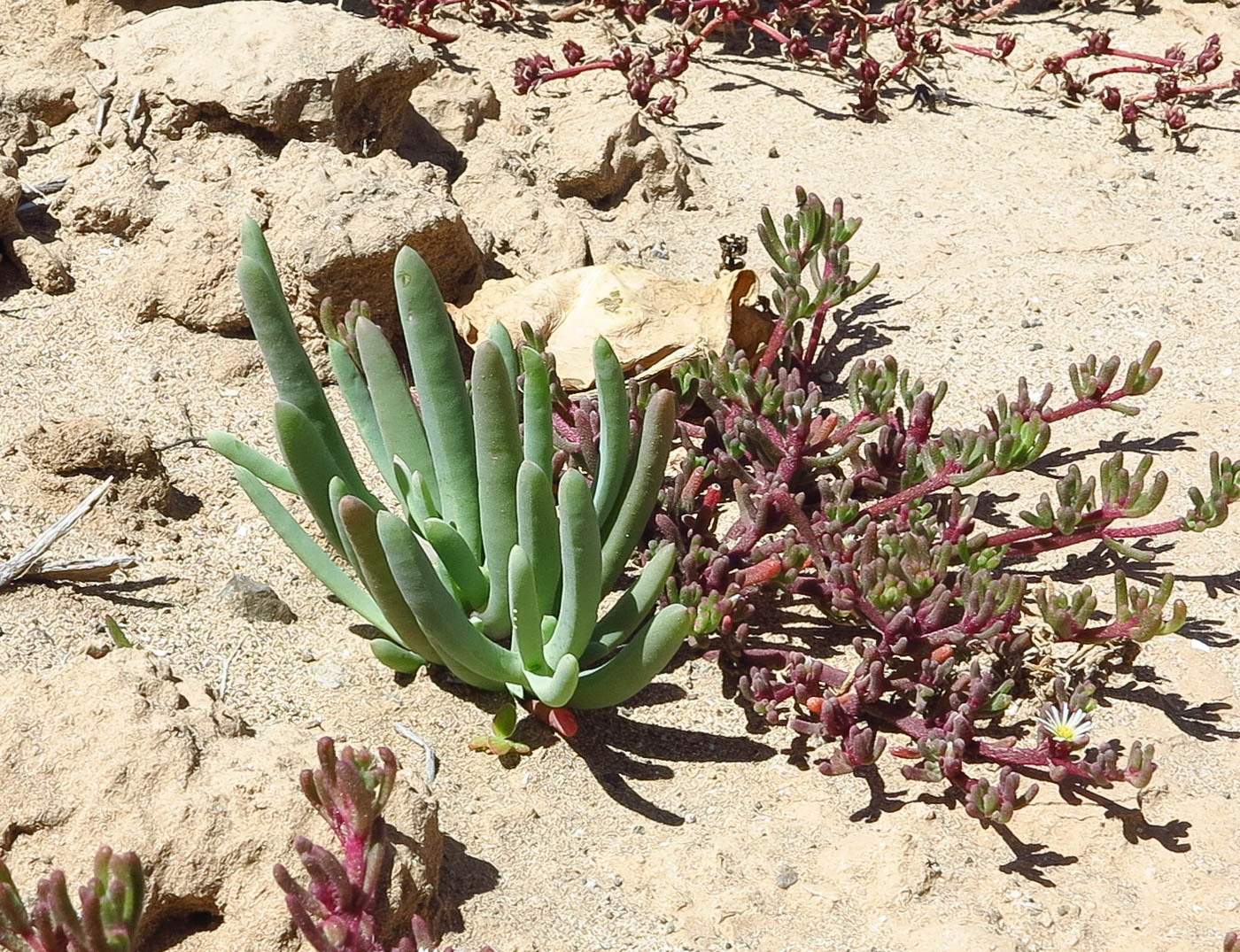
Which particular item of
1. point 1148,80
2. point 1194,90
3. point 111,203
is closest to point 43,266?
point 111,203

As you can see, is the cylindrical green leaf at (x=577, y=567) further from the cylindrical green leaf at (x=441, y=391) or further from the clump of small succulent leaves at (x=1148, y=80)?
the clump of small succulent leaves at (x=1148, y=80)

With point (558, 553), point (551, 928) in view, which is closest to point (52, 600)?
point (558, 553)

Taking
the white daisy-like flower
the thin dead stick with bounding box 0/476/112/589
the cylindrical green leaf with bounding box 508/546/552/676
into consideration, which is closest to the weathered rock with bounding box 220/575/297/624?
the thin dead stick with bounding box 0/476/112/589

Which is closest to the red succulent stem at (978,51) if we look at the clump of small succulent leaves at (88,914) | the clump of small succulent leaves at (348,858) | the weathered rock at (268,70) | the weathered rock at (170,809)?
the weathered rock at (268,70)

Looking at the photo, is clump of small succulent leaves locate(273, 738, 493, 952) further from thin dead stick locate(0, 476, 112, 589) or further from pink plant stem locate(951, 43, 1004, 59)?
pink plant stem locate(951, 43, 1004, 59)

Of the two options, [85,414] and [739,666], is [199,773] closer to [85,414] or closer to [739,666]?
[739,666]
